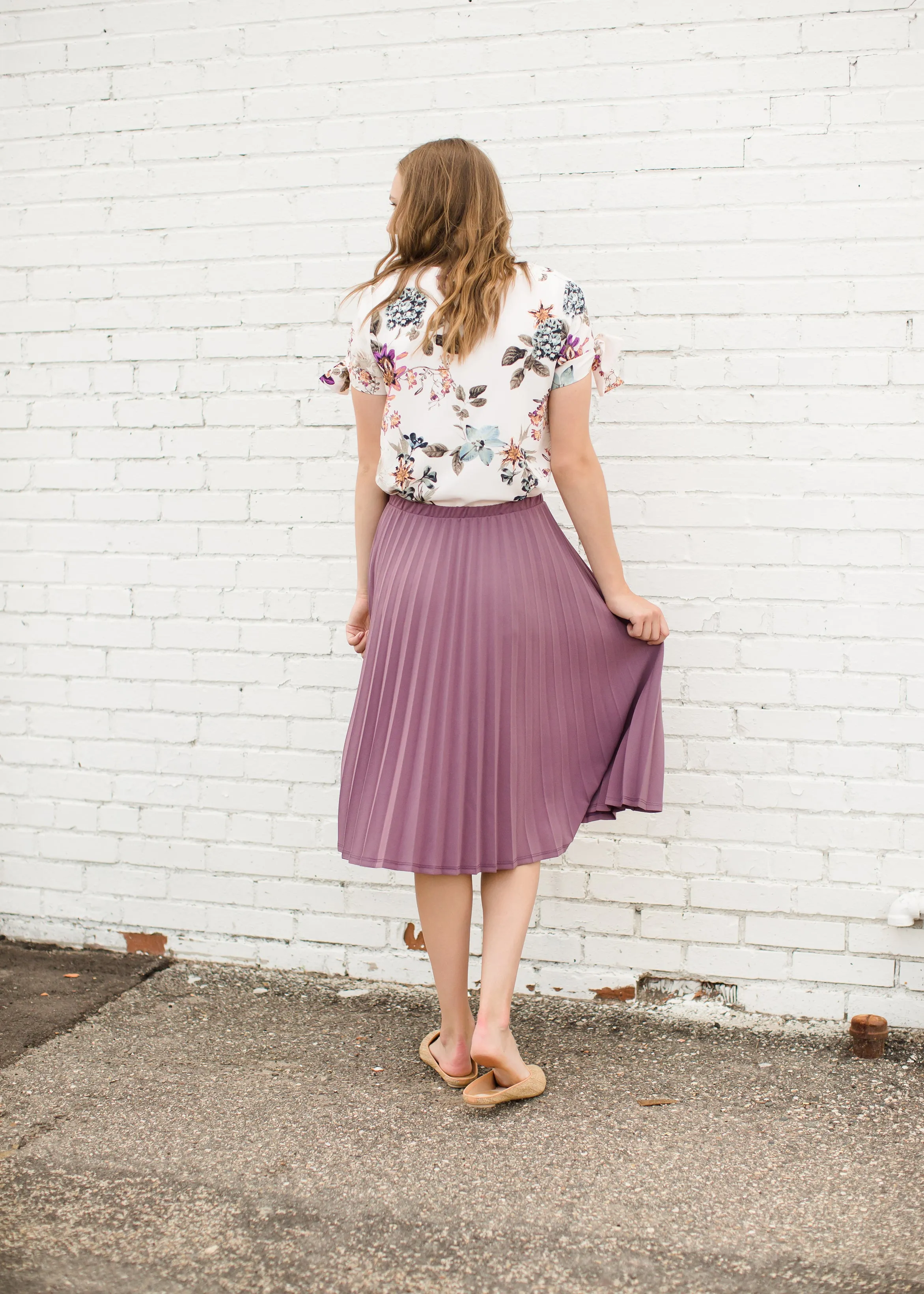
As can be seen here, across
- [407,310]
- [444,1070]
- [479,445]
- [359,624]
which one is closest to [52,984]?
[444,1070]

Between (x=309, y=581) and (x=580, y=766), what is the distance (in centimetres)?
100

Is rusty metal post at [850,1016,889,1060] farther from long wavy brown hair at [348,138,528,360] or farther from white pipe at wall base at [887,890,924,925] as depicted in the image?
long wavy brown hair at [348,138,528,360]

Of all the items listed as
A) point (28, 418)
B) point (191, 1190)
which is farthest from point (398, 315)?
point (191, 1190)

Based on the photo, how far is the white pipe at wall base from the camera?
107 inches

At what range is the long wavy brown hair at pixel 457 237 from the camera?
2.17m

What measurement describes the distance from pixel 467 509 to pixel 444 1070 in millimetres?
1237

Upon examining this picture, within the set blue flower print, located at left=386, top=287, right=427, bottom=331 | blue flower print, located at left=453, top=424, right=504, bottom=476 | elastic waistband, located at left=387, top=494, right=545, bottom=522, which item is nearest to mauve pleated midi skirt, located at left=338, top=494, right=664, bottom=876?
elastic waistband, located at left=387, top=494, right=545, bottom=522

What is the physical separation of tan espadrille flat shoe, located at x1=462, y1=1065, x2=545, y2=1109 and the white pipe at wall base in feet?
3.20

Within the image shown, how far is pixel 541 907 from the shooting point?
2971 millimetres

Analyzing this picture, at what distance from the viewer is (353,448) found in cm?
297

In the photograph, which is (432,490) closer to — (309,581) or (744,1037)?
(309,581)

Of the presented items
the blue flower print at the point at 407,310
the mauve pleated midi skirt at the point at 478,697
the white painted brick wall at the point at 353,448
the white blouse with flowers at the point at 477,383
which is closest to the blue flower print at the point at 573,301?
the white blouse with flowers at the point at 477,383

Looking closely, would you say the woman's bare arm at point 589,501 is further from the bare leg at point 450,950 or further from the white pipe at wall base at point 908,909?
the white pipe at wall base at point 908,909

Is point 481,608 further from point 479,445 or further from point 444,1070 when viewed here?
point 444,1070
